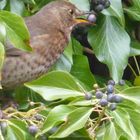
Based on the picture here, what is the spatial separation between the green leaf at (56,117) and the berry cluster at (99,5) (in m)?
0.79

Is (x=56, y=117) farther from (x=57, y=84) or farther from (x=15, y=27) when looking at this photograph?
(x=15, y=27)

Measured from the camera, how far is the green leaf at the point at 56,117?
2.27 m

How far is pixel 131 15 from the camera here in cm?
329

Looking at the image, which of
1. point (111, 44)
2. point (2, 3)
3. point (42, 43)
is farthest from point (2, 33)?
point (111, 44)

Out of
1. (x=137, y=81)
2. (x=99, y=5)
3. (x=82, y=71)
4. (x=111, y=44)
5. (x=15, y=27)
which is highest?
(x=15, y=27)

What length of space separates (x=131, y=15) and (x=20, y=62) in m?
0.60

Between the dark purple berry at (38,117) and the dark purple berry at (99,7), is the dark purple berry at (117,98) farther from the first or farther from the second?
the dark purple berry at (99,7)

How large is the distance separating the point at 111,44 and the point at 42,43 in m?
0.32

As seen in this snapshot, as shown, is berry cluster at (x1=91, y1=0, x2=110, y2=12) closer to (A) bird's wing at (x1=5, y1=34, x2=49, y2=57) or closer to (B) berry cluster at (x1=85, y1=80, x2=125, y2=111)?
(A) bird's wing at (x1=5, y1=34, x2=49, y2=57)

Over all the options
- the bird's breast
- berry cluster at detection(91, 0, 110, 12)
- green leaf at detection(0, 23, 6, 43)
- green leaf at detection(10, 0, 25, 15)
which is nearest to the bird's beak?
berry cluster at detection(91, 0, 110, 12)

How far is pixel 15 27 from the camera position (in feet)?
7.91

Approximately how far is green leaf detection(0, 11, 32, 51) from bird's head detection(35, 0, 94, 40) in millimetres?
814

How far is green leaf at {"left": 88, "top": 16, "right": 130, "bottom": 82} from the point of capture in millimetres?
3082

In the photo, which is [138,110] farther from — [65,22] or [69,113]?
[65,22]
